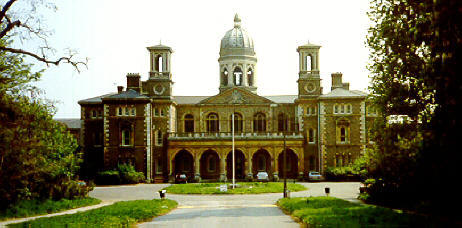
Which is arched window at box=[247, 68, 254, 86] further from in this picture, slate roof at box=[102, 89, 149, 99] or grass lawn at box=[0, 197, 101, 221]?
grass lawn at box=[0, 197, 101, 221]

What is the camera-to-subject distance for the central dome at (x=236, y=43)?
77250 millimetres

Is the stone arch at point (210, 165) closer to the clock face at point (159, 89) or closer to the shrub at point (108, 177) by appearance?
the clock face at point (159, 89)

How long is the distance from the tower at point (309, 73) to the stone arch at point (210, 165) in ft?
45.0

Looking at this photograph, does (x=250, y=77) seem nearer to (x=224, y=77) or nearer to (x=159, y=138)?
(x=224, y=77)

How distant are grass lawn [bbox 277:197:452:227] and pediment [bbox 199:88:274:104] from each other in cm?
4105

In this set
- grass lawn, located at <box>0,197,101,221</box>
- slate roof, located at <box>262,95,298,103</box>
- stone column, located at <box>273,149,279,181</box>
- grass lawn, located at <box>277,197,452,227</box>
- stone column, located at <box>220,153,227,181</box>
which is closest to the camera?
grass lawn, located at <box>277,197,452,227</box>

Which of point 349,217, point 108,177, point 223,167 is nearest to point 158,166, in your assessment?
point 108,177

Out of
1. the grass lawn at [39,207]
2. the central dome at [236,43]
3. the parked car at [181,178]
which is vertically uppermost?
→ the central dome at [236,43]

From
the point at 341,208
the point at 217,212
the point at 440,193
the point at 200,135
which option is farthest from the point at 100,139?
the point at 440,193

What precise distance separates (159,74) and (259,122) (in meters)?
14.5

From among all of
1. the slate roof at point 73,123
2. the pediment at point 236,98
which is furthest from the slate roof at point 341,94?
the slate roof at point 73,123

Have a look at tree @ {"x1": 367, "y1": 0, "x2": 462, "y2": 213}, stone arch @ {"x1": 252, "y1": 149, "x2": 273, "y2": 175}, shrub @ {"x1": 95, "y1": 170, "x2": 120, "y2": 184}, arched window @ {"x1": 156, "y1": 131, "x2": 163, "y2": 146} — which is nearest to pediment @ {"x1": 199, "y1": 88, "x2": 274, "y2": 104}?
stone arch @ {"x1": 252, "y1": 149, "x2": 273, "y2": 175}

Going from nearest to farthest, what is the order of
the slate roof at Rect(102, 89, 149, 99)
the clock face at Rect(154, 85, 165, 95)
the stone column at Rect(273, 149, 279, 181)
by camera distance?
the stone column at Rect(273, 149, 279, 181)
the slate roof at Rect(102, 89, 149, 99)
the clock face at Rect(154, 85, 165, 95)

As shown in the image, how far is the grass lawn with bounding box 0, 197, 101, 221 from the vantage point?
92.9ft
